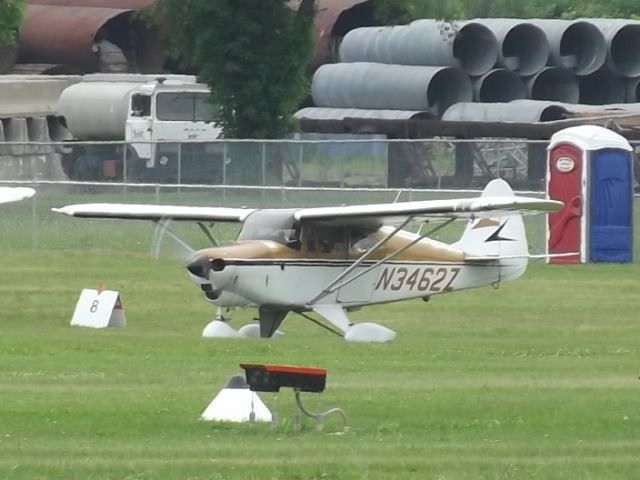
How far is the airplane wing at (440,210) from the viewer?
20109 mm

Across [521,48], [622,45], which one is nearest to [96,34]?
[521,48]

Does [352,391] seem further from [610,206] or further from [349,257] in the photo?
[610,206]

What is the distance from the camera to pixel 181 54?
4706 cm

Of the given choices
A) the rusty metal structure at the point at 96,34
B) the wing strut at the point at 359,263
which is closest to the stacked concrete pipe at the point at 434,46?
the rusty metal structure at the point at 96,34

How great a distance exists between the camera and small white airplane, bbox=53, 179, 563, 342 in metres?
20.5

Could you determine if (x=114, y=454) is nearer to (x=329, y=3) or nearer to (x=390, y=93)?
(x=390, y=93)

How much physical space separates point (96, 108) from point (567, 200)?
76.6ft

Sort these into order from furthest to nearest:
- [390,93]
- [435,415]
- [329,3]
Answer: [329,3] < [390,93] < [435,415]

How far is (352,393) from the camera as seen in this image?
50.0ft

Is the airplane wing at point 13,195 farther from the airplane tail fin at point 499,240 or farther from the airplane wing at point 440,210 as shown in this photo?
the airplane tail fin at point 499,240

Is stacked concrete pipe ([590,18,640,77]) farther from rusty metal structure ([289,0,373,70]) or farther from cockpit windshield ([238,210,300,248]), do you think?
cockpit windshield ([238,210,300,248])

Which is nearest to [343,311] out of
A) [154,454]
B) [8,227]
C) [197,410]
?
[197,410]

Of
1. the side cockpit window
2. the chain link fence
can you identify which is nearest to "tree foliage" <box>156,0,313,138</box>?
the chain link fence

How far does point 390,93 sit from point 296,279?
3225 centimetres
